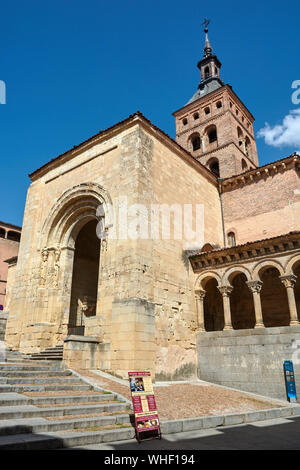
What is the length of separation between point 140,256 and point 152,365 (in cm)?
377

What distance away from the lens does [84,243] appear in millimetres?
18703

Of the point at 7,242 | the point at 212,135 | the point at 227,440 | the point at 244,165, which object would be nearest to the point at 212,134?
the point at 212,135

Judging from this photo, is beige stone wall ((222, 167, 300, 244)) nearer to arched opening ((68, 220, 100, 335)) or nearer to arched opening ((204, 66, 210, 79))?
arched opening ((68, 220, 100, 335))

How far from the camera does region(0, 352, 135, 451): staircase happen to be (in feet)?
17.2

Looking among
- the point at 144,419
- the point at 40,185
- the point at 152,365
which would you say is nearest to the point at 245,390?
the point at 152,365

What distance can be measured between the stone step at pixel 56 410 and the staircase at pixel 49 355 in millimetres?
5567

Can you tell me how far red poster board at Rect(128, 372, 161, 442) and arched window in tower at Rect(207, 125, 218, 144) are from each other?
24227mm

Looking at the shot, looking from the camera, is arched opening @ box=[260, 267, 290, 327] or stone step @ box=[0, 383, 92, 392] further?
A: arched opening @ box=[260, 267, 290, 327]

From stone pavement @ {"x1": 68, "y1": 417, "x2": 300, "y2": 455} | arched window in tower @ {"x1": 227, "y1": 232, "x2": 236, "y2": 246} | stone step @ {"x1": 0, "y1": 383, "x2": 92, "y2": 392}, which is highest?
arched window in tower @ {"x1": 227, "y1": 232, "x2": 236, "y2": 246}

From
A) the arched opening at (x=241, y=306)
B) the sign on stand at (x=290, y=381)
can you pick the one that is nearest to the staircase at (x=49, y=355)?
the sign on stand at (x=290, y=381)

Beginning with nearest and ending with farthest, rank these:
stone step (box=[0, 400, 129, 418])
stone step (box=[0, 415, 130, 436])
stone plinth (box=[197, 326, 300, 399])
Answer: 1. stone step (box=[0, 415, 130, 436])
2. stone step (box=[0, 400, 129, 418])
3. stone plinth (box=[197, 326, 300, 399])

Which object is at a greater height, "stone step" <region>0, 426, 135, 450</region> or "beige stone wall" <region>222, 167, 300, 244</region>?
"beige stone wall" <region>222, 167, 300, 244</region>

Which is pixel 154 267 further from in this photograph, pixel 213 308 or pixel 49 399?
pixel 49 399

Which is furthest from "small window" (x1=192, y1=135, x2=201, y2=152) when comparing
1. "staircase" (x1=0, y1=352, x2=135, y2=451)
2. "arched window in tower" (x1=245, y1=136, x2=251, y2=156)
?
"staircase" (x1=0, y1=352, x2=135, y2=451)
